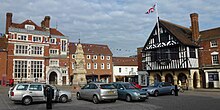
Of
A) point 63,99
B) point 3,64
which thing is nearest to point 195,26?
point 63,99

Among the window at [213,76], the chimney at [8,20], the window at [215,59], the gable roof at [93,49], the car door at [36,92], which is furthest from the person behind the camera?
the gable roof at [93,49]

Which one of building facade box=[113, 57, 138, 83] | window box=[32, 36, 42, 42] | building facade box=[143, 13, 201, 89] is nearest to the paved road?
building facade box=[143, 13, 201, 89]

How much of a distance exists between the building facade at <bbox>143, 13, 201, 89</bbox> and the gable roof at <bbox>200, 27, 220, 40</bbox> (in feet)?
4.55

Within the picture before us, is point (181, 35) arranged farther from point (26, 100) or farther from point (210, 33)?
point (26, 100)

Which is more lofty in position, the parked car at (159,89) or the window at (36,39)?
the window at (36,39)

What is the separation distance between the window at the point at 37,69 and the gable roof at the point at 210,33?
3300cm

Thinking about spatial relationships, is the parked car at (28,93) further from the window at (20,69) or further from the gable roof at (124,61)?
the gable roof at (124,61)

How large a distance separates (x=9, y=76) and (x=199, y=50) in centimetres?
3627

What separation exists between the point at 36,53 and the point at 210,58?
3461 centimetres

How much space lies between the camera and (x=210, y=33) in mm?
35344

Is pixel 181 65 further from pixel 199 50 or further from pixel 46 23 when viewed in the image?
pixel 46 23

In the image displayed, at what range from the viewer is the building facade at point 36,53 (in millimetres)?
43750

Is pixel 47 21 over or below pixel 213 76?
over

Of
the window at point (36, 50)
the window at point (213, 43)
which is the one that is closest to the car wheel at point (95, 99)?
the window at point (213, 43)
